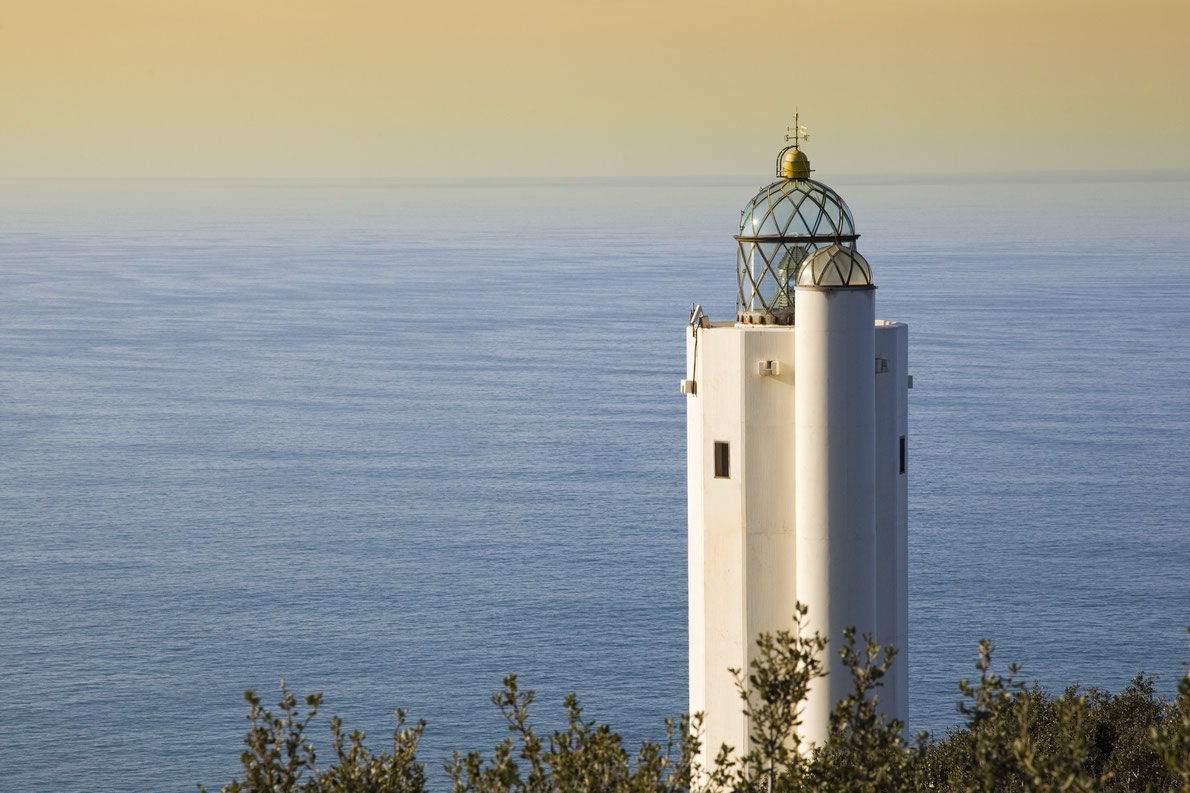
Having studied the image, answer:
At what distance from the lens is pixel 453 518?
73625 millimetres

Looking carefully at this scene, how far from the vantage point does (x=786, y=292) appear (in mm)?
14258

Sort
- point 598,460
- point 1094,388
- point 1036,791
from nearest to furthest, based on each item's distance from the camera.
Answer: point 1036,791
point 598,460
point 1094,388

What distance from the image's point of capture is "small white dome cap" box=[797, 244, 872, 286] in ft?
43.2

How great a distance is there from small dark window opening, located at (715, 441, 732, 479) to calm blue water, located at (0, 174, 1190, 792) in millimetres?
34040

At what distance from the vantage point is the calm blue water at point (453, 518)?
2079 inches

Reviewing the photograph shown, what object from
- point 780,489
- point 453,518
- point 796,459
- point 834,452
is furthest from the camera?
point 453,518

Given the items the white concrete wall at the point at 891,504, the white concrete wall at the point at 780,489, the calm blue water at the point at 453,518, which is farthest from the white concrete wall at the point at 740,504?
the calm blue water at the point at 453,518

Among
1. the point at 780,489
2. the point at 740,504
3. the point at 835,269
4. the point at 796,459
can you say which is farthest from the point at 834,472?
the point at 835,269

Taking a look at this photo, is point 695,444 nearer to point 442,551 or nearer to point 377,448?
point 442,551

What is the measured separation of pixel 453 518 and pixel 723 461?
60.6m

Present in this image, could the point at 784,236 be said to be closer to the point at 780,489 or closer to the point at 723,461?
the point at 723,461

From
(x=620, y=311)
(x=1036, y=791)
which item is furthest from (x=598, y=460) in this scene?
(x=1036, y=791)

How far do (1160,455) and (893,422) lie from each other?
7410 cm

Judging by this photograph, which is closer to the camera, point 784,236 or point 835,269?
point 835,269
